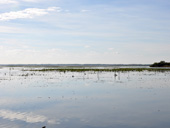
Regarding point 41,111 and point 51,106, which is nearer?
point 41,111

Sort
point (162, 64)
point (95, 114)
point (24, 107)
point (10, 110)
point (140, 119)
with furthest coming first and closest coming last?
point (162, 64), point (24, 107), point (10, 110), point (95, 114), point (140, 119)

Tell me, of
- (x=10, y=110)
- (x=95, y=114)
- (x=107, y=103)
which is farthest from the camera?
(x=107, y=103)

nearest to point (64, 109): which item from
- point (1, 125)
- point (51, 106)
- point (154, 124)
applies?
point (51, 106)

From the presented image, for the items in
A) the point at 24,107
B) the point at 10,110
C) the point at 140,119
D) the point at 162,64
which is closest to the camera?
the point at 140,119

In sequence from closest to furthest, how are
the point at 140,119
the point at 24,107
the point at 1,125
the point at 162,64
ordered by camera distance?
the point at 1,125 < the point at 140,119 < the point at 24,107 < the point at 162,64

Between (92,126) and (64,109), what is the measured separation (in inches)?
186

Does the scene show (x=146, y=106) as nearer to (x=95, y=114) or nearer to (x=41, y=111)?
(x=95, y=114)

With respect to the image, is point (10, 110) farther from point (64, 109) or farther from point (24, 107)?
point (64, 109)

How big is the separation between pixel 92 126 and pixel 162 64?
12247 cm

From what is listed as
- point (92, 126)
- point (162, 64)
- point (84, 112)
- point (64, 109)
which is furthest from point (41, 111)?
point (162, 64)

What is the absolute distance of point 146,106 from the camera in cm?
1809

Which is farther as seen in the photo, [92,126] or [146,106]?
[146,106]

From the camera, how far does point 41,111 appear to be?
54.0 ft

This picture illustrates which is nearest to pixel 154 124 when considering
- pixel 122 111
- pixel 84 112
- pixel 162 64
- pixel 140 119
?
pixel 140 119
